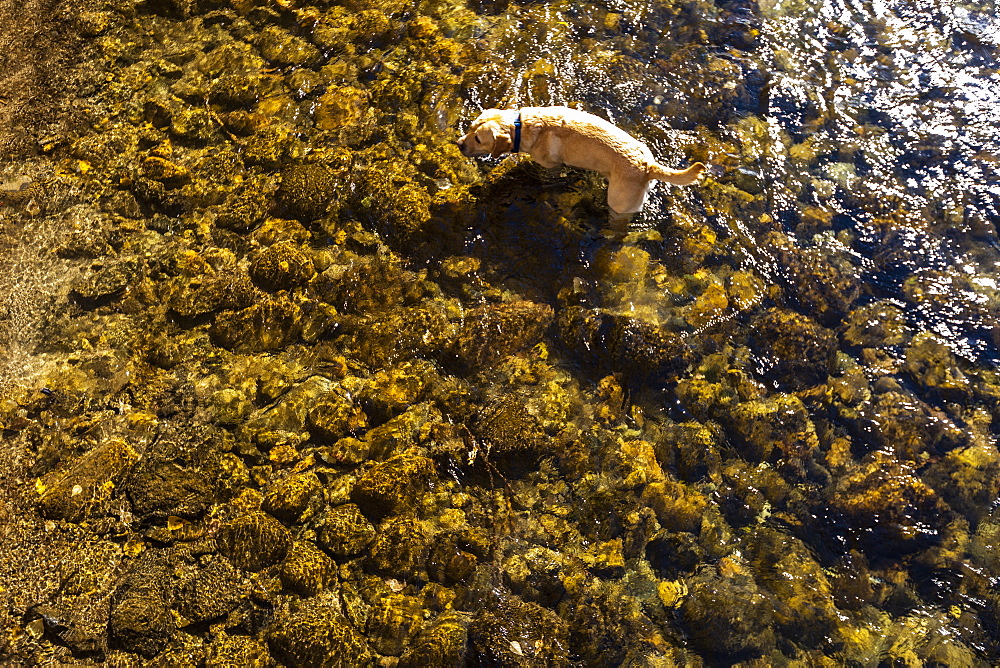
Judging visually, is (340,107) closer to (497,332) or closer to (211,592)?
(497,332)

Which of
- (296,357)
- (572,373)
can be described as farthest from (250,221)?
(572,373)

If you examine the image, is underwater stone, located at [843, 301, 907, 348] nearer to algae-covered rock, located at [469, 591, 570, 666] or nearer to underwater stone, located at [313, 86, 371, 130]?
algae-covered rock, located at [469, 591, 570, 666]

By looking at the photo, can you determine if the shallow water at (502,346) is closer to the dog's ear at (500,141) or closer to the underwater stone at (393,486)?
the underwater stone at (393,486)

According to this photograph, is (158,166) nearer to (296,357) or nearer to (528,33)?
(296,357)

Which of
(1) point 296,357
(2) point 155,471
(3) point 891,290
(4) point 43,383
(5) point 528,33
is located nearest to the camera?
(2) point 155,471

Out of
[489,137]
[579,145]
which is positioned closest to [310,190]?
[489,137]

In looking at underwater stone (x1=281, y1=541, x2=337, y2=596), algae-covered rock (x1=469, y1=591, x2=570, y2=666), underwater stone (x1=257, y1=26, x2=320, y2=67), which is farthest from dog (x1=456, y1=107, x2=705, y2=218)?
underwater stone (x1=281, y1=541, x2=337, y2=596)

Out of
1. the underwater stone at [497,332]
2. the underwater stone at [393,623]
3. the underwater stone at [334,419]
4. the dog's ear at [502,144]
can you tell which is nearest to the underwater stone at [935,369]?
the underwater stone at [497,332]
